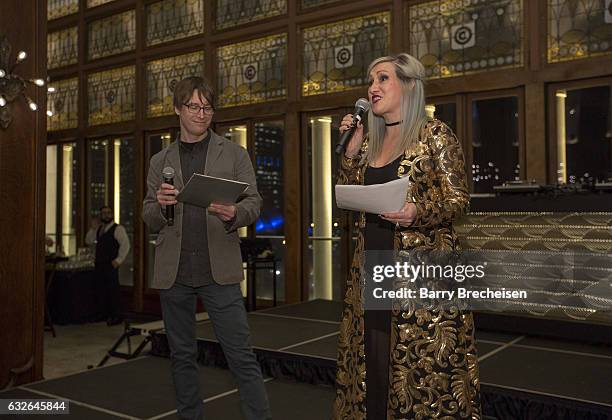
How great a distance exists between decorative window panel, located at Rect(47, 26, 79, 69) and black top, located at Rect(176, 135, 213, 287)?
7.27m

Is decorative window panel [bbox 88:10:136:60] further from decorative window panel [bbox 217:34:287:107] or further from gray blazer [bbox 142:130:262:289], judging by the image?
gray blazer [bbox 142:130:262:289]

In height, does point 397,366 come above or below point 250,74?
below

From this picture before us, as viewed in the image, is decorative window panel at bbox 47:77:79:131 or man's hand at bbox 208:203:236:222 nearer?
man's hand at bbox 208:203:236:222

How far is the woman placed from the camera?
1.82 m

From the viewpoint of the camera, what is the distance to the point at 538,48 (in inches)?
195

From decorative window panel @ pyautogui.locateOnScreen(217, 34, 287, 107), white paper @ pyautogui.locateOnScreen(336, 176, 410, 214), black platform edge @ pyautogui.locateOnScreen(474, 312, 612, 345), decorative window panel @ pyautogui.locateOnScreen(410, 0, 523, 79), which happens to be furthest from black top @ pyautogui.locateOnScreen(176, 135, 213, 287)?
decorative window panel @ pyautogui.locateOnScreen(217, 34, 287, 107)

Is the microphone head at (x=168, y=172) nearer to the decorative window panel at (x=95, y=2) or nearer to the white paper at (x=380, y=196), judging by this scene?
the white paper at (x=380, y=196)

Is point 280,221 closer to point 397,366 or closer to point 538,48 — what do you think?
point 538,48

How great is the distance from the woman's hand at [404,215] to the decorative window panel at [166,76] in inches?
238

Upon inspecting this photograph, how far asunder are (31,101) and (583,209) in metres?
3.43

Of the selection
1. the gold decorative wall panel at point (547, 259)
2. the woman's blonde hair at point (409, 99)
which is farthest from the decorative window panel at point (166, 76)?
the woman's blonde hair at point (409, 99)

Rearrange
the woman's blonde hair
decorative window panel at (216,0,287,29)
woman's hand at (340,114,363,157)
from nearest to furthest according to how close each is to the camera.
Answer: the woman's blonde hair, woman's hand at (340,114,363,157), decorative window panel at (216,0,287,29)

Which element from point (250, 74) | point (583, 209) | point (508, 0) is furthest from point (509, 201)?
point (250, 74)

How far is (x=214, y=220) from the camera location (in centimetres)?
238
